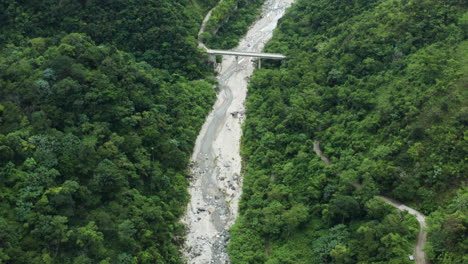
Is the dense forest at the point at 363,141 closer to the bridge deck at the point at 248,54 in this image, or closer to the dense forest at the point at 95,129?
the bridge deck at the point at 248,54

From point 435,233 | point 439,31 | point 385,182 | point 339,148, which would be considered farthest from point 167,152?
point 439,31

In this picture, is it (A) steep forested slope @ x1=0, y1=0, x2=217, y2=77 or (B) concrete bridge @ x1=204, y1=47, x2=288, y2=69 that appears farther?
(B) concrete bridge @ x1=204, y1=47, x2=288, y2=69

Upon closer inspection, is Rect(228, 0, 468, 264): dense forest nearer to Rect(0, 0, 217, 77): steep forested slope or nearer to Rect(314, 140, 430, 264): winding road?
Rect(314, 140, 430, 264): winding road

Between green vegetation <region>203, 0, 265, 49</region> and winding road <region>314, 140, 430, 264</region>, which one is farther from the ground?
green vegetation <region>203, 0, 265, 49</region>

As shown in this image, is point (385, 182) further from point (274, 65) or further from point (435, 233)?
point (274, 65)

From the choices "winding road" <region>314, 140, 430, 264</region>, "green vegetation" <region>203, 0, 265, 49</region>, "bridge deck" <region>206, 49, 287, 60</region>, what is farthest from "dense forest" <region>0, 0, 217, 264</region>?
"winding road" <region>314, 140, 430, 264</region>

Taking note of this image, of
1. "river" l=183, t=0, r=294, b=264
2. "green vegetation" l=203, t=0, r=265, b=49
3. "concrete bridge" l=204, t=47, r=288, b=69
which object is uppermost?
"green vegetation" l=203, t=0, r=265, b=49

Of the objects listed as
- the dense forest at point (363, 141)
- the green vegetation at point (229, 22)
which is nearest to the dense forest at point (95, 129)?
the green vegetation at point (229, 22)
